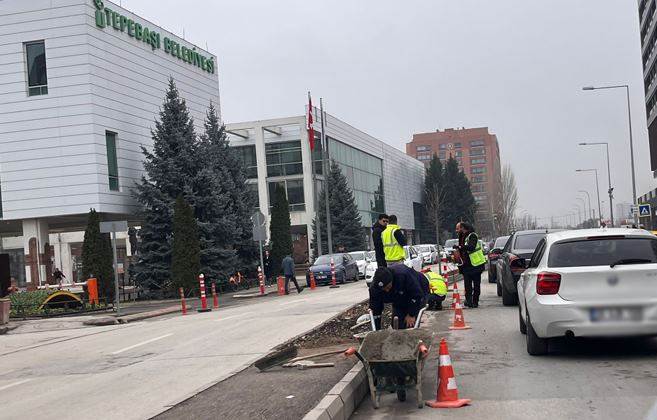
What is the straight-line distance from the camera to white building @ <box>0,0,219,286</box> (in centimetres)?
3453

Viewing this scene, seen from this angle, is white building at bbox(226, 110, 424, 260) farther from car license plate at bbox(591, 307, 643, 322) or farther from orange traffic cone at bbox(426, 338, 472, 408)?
orange traffic cone at bbox(426, 338, 472, 408)

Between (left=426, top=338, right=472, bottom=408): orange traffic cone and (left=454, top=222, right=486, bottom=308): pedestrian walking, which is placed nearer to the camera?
(left=426, top=338, right=472, bottom=408): orange traffic cone

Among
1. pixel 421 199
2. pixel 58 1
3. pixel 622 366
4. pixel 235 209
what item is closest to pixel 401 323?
pixel 622 366

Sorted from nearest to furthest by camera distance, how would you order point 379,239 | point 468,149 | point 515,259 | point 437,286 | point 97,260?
point 379,239 → point 515,259 → point 437,286 → point 97,260 → point 468,149

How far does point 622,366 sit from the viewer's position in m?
8.70

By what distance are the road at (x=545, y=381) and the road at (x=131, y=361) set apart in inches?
114

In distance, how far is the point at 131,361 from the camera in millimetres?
12477

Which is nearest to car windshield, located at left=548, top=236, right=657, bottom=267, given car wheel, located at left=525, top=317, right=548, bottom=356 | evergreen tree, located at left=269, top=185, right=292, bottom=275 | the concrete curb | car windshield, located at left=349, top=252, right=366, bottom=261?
car wheel, located at left=525, top=317, right=548, bottom=356

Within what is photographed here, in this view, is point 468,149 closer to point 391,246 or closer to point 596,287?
point 391,246

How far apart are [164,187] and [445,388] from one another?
2978cm

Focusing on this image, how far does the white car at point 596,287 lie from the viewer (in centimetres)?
866

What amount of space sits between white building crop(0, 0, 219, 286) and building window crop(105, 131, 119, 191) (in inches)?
1.9

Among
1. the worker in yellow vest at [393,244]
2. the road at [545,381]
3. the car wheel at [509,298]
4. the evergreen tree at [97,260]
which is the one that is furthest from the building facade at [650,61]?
the road at [545,381]

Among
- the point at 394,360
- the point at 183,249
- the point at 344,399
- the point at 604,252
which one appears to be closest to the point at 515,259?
the point at 604,252
